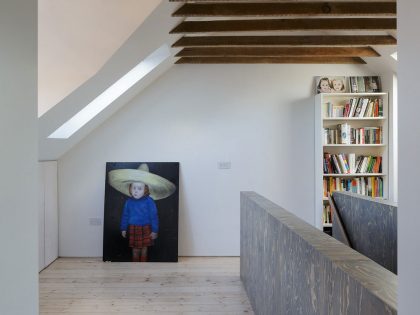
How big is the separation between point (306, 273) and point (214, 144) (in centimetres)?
409

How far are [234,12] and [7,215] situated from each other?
265 cm

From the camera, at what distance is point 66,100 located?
13.5 ft

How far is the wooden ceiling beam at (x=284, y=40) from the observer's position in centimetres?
496

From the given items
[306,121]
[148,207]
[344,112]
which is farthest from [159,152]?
[344,112]

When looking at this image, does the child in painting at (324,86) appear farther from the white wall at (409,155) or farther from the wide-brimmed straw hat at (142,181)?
the white wall at (409,155)

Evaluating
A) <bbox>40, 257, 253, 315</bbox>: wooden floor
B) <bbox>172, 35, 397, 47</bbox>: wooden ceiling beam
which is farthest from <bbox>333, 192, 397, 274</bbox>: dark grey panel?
<bbox>172, 35, 397, 47</bbox>: wooden ceiling beam

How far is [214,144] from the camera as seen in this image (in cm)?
614

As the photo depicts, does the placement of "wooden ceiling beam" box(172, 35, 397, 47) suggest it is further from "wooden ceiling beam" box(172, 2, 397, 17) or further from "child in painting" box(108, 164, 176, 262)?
"child in painting" box(108, 164, 176, 262)

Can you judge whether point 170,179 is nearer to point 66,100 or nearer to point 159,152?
point 159,152

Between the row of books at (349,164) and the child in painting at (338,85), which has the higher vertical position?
the child in painting at (338,85)

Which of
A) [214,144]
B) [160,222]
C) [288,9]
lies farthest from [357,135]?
[160,222]

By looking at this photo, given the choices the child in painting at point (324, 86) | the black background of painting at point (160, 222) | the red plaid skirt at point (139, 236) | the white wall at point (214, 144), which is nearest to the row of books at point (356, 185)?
the white wall at point (214, 144)

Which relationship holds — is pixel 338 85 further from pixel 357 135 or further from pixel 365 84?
pixel 357 135

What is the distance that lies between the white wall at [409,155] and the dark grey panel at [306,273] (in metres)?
0.33
